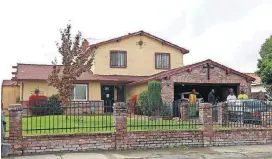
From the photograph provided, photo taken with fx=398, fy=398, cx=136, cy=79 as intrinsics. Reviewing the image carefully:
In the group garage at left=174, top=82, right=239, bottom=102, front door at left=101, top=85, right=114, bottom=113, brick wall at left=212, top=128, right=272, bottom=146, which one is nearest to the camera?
brick wall at left=212, top=128, right=272, bottom=146

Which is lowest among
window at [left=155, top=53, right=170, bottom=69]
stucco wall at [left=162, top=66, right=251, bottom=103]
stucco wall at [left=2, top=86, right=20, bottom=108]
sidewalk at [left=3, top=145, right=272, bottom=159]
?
sidewalk at [left=3, top=145, right=272, bottom=159]

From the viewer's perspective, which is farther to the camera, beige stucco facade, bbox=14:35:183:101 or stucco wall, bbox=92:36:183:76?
stucco wall, bbox=92:36:183:76

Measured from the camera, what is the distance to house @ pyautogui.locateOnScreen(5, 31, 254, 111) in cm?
2598

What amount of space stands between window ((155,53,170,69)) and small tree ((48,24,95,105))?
13446mm

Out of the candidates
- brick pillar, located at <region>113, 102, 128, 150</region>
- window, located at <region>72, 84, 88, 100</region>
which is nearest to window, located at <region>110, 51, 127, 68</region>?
window, located at <region>72, 84, 88, 100</region>

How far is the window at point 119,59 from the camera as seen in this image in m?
30.2

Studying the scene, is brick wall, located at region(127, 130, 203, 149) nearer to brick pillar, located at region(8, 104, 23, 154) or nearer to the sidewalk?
the sidewalk

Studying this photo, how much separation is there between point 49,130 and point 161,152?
3.64m

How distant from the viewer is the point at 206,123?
14.0 meters

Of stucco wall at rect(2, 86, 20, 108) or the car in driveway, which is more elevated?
stucco wall at rect(2, 86, 20, 108)

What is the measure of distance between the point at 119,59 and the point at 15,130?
19.1m

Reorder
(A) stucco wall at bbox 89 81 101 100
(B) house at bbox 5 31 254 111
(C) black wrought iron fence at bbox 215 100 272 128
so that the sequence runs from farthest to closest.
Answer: (A) stucco wall at bbox 89 81 101 100 → (B) house at bbox 5 31 254 111 → (C) black wrought iron fence at bbox 215 100 272 128

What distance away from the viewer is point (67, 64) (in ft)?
59.0

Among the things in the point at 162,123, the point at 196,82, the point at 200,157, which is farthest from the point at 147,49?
the point at 200,157
